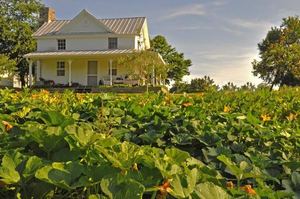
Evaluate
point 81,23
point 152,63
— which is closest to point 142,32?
point 81,23

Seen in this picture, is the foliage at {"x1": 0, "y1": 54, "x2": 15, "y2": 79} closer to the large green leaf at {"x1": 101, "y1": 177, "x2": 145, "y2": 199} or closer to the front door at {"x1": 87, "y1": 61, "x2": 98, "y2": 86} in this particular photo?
the front door at {"x1": 87, "y1": 61, "x2": 98, "y2": 86}

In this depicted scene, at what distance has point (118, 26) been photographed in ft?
129

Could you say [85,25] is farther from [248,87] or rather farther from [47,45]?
[248,87]

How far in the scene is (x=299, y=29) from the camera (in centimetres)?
3591

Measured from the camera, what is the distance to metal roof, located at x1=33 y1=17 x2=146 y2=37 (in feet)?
126

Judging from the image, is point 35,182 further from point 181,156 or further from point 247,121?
point 247,121

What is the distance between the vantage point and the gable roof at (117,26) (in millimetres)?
38281

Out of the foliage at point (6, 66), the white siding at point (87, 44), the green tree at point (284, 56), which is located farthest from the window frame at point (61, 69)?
the green tree at point (284, 56)

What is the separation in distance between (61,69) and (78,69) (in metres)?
1.48

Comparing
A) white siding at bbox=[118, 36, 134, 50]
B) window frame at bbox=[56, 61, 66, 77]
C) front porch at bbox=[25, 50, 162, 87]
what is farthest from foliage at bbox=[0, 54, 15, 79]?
white siding at bbox=[118, 36, 134, 50]

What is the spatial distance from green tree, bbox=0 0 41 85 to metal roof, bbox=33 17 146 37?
7.82 m

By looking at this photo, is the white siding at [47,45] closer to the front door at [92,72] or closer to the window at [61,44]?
the window at [61,44]

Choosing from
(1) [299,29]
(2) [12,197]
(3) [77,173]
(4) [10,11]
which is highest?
(4) [10,11]

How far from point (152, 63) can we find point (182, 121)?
29925 mm
